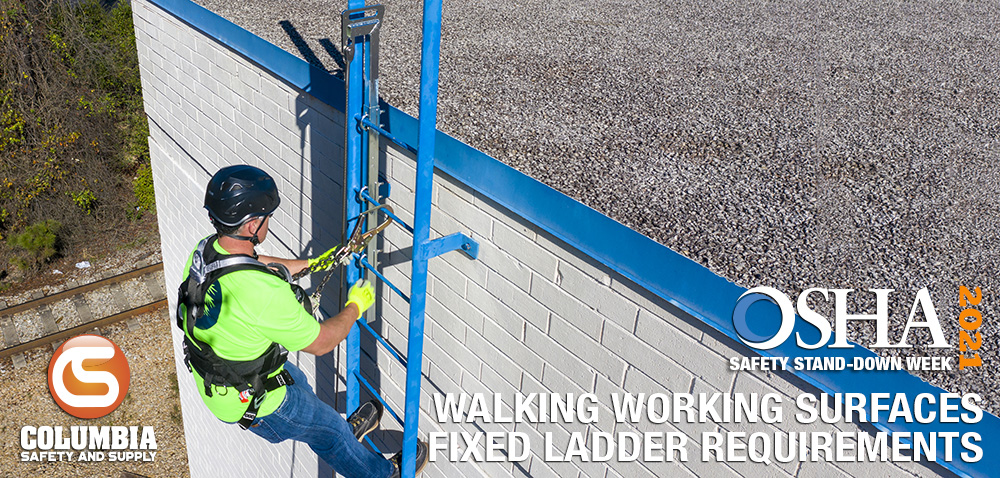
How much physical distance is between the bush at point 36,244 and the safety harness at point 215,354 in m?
16.2

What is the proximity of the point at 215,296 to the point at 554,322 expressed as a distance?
162cm

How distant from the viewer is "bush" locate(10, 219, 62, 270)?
16844 mm

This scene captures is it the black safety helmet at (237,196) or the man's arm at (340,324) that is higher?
the black safety helmet at (237,196)

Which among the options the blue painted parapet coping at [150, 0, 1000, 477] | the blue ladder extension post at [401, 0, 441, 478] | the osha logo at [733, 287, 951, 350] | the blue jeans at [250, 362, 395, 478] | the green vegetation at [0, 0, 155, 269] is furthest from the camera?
the green vegetation at [0, 0, 155, 269]

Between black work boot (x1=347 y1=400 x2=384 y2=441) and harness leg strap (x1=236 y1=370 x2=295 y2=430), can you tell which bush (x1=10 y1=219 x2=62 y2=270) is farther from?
harness leg strap (x1=236 y1=370 x2=295 y2=430)

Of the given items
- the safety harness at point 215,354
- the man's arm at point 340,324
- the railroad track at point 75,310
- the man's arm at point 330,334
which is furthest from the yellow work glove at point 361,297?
the railroad track at point 75,310

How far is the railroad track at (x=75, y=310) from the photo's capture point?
1398 cm

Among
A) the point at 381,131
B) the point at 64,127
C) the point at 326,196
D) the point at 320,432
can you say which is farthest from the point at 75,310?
the point at 381,131

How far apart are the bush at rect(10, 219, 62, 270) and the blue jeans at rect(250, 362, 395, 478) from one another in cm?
1617

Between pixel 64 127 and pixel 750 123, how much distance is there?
1974 cm

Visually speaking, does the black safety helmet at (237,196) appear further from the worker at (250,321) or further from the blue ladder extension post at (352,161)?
the blue ladder extension post at (352,161)

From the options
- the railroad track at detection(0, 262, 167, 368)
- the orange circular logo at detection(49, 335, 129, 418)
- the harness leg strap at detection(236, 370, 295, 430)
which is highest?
the harness leg strap at detection(236, 370, 295, 430)

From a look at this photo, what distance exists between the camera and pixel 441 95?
14.8 feet

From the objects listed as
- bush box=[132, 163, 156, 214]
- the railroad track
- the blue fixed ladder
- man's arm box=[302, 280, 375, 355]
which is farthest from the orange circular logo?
man's arm box=[302, 280, 375, 355]
